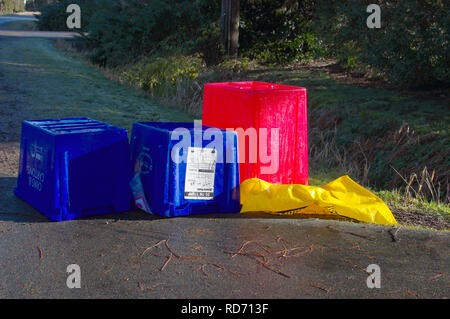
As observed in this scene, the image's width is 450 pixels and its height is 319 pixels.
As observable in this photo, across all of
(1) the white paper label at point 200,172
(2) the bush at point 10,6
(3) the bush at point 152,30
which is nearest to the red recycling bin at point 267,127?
(1) the white paper label at point 200,172

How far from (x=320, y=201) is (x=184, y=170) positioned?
1.33 meters

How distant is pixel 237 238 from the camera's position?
5.09 m

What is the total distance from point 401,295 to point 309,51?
49.7ft

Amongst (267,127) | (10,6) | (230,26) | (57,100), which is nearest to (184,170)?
(267,127)

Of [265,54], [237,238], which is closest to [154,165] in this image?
[237,238]

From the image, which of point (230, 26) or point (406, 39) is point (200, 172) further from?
point (230, 26)

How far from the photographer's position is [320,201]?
5.68 meters

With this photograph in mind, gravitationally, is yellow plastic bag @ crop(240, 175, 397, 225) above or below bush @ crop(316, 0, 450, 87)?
below

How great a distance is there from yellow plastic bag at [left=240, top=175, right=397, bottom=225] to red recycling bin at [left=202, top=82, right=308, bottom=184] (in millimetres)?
374

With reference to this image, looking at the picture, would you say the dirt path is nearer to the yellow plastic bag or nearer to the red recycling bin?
the red recycling bin

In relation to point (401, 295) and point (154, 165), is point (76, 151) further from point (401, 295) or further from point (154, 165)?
point (401, 295)

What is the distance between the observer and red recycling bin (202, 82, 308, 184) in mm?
6156

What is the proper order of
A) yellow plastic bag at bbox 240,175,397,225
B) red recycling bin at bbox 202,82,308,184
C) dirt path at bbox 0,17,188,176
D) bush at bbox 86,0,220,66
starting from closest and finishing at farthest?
yellow plastic bag at bbox 240,175,397,225
red recycling bin at bbox 202,82,308,184
dirt path at bbox 0,17,188,176
bush at bbox 86,0,220,66

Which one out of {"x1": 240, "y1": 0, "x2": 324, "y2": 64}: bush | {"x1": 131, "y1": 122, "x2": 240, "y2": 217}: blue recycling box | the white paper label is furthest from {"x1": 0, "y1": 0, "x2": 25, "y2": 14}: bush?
the white paper label
